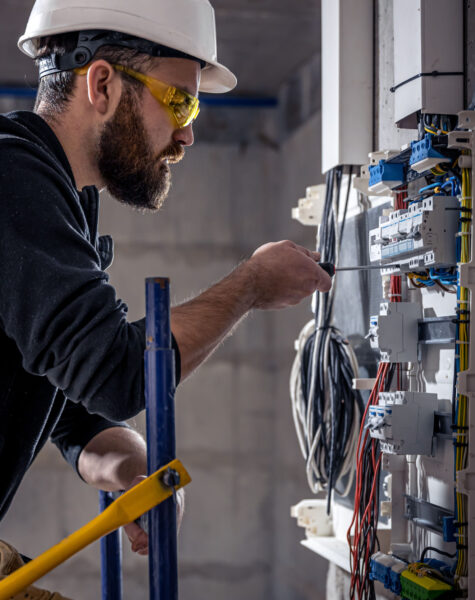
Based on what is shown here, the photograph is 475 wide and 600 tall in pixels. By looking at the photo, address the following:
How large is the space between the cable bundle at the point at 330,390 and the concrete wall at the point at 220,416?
7.89 feet

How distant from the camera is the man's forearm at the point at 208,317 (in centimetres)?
122

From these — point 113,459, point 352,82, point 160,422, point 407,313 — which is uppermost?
point 352,82

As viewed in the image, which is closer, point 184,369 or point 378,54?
point 184,369

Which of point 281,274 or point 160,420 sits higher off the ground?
point 281,274

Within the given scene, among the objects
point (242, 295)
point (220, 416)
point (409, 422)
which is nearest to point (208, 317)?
point (242, 295)

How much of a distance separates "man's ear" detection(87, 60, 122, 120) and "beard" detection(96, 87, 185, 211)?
0.01m

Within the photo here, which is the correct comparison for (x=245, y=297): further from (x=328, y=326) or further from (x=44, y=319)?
Answer: (x=328, y=326)

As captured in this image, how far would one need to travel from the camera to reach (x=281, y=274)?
1.33 meters

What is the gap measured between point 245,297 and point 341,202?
1.20 metres

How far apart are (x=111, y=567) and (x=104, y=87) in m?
1.00

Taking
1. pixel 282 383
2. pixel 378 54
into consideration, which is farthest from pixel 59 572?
pixel 378 54

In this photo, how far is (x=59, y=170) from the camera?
1265 millimetres

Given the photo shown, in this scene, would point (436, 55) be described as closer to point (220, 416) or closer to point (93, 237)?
point (93, 237)

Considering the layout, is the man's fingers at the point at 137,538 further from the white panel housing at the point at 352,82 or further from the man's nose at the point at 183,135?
the white panel housing at the point at 352,82
